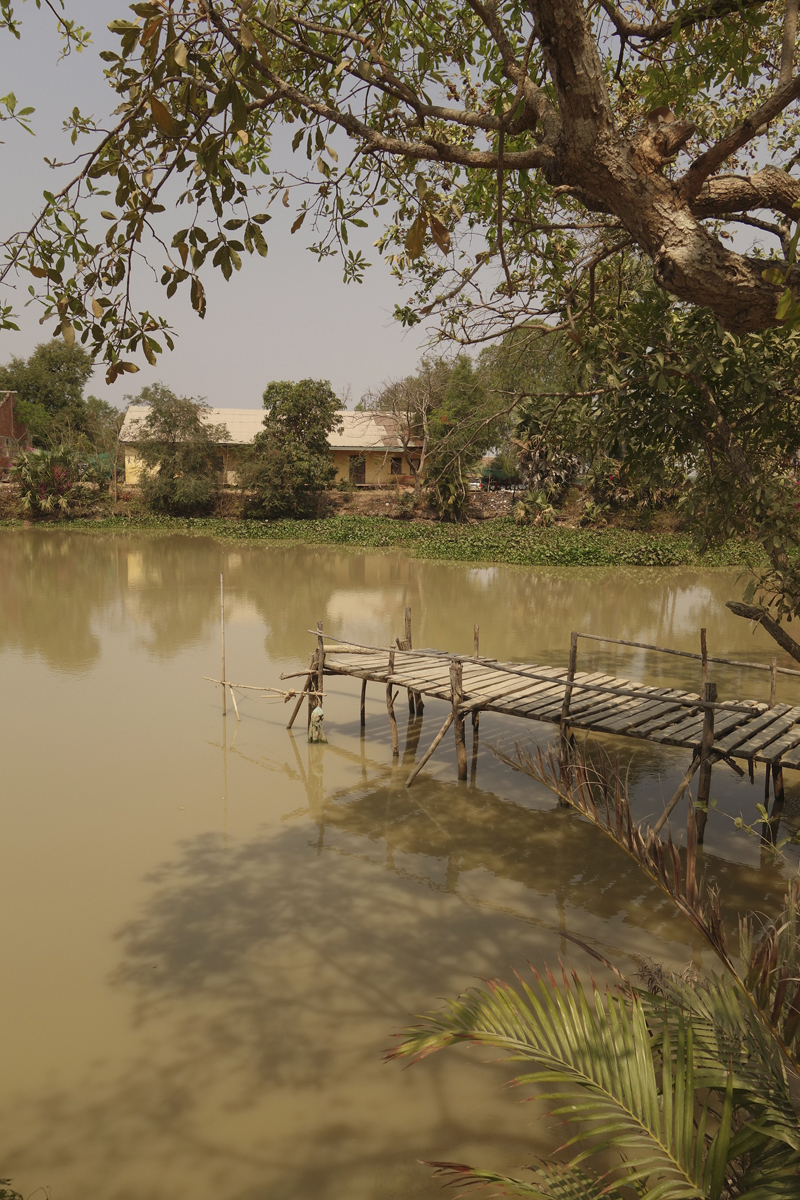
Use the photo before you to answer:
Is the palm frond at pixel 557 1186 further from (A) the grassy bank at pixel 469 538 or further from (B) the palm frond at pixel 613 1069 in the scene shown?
(A) the grassy bank at pixel 469 538

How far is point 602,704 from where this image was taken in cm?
868

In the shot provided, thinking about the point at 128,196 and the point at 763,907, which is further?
the point at 763,907

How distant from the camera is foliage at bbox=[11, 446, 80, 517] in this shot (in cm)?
3447

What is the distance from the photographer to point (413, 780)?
9156 millimetres

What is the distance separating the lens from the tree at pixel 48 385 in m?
47.2

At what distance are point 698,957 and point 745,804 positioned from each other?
326 centimetres

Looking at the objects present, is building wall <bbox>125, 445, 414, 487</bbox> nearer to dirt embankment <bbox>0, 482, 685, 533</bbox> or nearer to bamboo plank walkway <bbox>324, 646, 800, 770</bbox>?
dirt embankment <bbox>0, 482, 685, 533</bbox>

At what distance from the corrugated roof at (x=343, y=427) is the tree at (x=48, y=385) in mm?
9471

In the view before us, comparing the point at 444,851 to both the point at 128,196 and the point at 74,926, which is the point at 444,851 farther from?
the point at 128,196

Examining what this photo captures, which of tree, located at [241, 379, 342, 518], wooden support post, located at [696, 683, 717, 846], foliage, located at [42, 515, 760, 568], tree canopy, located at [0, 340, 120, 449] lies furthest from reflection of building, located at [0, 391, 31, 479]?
wooden support post, located at [696, 683, 717, 846]

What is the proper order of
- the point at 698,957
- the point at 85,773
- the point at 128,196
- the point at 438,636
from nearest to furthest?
the point at 128,196, the point at 698,957, the point at 85,773, the point at 438,636

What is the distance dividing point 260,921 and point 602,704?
4.04 meters

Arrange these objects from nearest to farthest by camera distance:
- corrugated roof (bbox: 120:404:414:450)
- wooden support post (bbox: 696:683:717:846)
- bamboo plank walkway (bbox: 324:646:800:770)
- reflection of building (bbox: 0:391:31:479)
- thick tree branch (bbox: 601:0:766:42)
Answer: thick tree branch (bbox: 601:0:766:42), wooden support post (bbox: 696:683:717:846), bamboo plank walkway (bbox: 324:646:800:770), corrugated roof (bbox: 120:404:414:450), reflection of building (bbox: 0:391:31:479)

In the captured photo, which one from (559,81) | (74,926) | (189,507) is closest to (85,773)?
(74,926)
